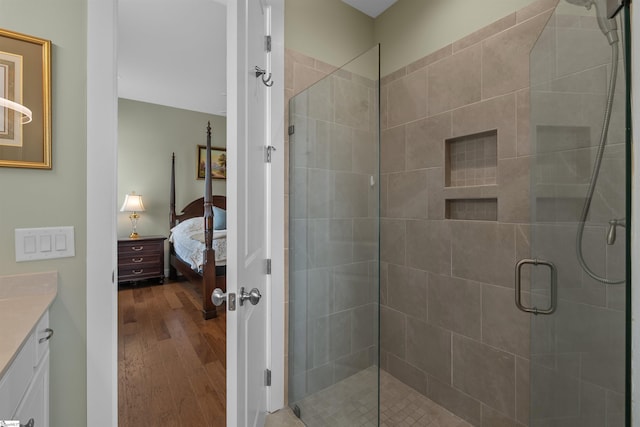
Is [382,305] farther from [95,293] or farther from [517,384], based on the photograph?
[95,293]

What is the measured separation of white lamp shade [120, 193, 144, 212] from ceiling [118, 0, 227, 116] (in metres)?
1.56

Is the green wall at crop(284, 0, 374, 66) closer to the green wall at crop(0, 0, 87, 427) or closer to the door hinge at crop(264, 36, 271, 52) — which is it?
the door hinge at crop(264, 36, 271, 52)

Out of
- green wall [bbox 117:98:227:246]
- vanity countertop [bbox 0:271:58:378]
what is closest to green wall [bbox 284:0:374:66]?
vanity countertop [bbox 0:271:58:378]

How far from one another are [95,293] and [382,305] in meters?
1.79

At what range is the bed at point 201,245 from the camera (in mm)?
3008

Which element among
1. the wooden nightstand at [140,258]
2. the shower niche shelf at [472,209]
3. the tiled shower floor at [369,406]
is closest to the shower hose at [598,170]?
the shower niche shelf at [472,209]

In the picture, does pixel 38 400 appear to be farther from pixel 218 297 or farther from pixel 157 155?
pixel 157 155

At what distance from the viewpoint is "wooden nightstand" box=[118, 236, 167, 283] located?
13.2 ft

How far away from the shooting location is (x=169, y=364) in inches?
87.4

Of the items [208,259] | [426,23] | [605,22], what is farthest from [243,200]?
[208,259]

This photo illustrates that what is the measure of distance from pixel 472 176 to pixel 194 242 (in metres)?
3.30

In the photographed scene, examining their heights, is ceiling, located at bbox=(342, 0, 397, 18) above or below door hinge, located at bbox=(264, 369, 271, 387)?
above

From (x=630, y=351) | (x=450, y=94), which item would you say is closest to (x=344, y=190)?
(x=450, y=94)

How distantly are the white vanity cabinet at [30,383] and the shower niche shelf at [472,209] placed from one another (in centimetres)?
192
